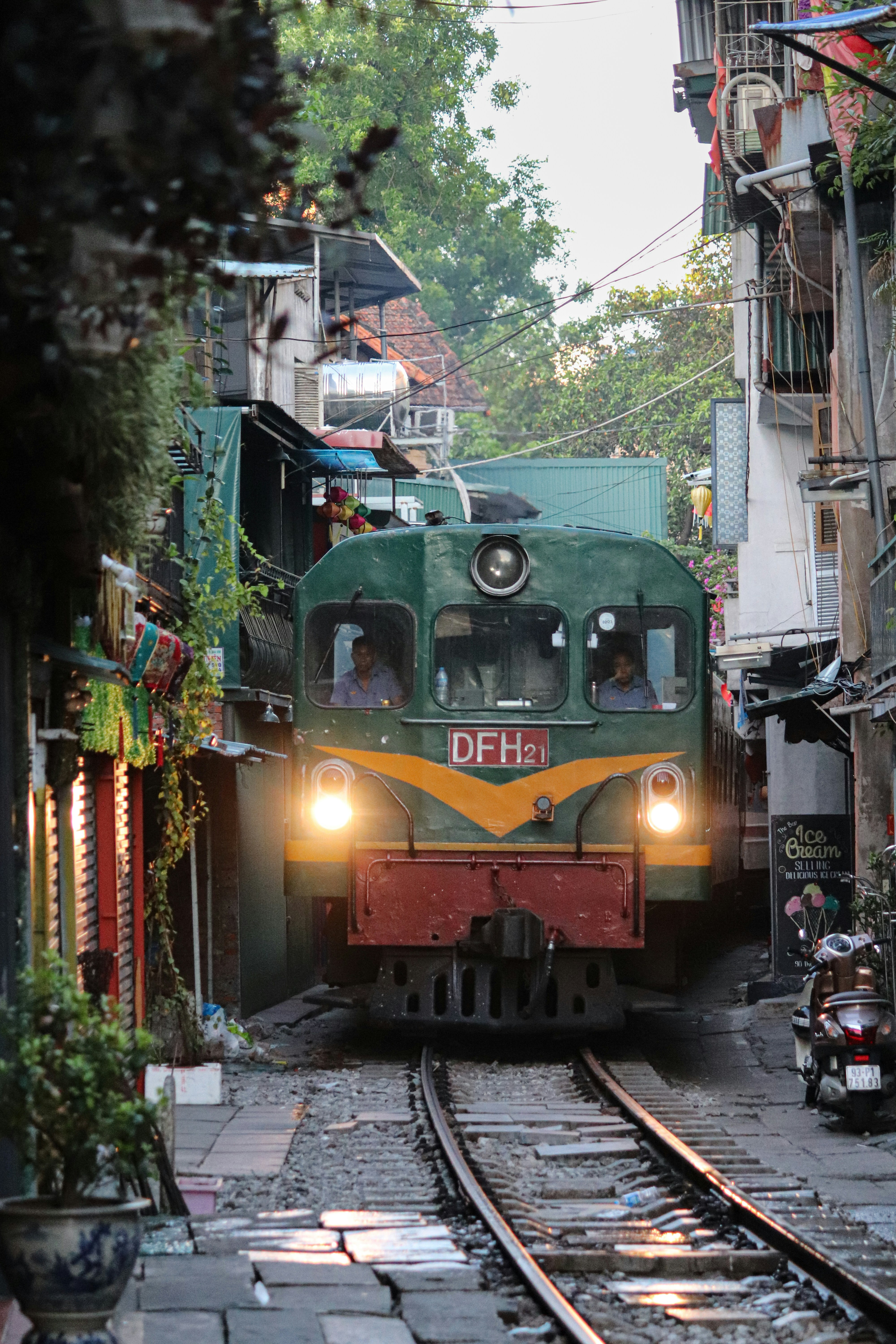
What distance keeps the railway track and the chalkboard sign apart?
17.3 ft

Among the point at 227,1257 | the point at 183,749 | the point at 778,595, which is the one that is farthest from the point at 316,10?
the point at 227,1257

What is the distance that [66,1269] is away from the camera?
4.35m

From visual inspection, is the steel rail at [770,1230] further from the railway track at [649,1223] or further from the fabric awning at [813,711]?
the fabric awning at [813,711]

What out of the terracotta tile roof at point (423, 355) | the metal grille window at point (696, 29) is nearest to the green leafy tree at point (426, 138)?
the terracotta tile roof at point (423, 355)

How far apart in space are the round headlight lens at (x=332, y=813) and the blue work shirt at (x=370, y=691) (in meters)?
0.66

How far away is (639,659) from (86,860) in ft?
14.2

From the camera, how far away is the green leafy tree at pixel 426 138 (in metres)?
32.5

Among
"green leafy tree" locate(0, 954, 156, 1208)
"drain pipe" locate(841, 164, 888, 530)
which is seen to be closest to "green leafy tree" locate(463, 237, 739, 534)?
"drain pipe" locate(841, 164, 888, 530)

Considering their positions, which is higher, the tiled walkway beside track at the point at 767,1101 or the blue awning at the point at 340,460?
the blue awning at the point at 340,460

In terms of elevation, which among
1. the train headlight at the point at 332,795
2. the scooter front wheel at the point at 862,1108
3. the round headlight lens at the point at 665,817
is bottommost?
the scooter front wheel at the point at 862,1108

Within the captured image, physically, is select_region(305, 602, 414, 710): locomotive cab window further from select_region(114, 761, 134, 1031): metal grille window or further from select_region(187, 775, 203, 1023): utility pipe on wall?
select_region(114, 761, 134, 1031): metal grille window

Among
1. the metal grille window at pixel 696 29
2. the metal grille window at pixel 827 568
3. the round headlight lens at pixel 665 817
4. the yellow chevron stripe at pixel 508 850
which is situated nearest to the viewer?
the yellow chevron stripe at pixel 508 850

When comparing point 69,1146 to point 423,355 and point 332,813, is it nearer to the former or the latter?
point 332,813

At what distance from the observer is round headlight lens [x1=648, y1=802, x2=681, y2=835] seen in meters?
11.5
